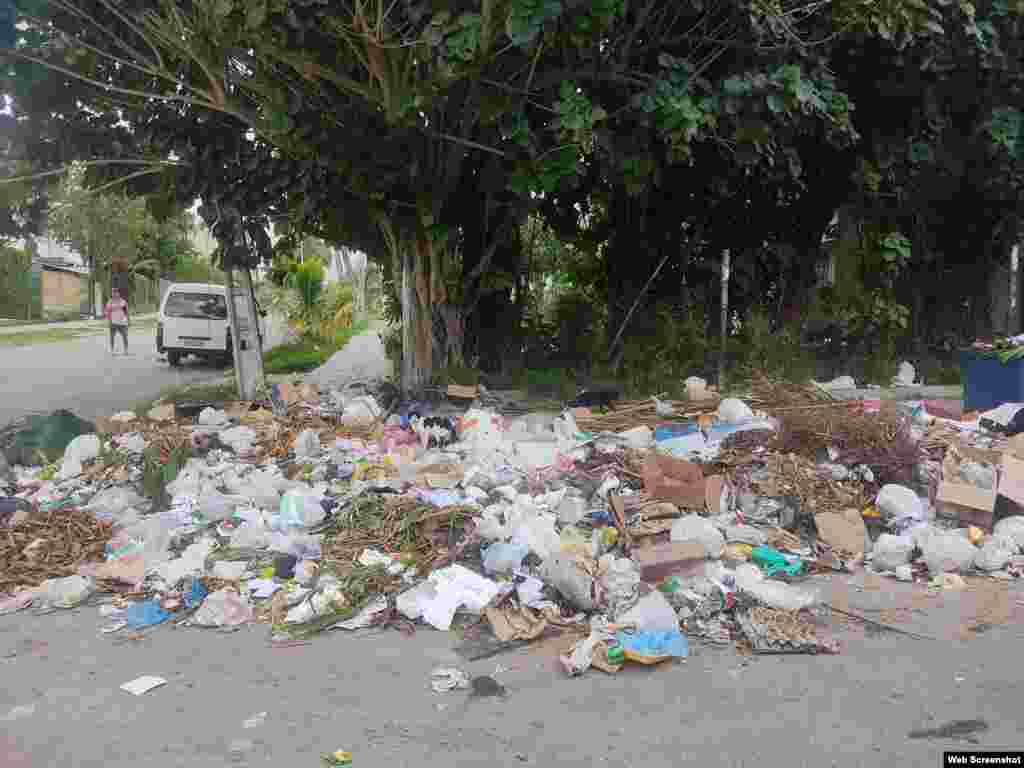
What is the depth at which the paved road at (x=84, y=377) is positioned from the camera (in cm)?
1191

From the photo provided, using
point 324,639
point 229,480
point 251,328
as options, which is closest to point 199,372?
point 251,328

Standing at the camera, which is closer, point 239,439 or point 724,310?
point 239,439

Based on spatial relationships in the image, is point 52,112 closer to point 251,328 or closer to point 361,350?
point 251,328

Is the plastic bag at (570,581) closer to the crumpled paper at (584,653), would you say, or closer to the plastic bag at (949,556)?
the crumpled paper at (584,653)

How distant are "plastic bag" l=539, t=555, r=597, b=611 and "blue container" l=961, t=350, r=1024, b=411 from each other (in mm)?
5476

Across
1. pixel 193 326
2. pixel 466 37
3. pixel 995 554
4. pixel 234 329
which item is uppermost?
pixel 466 37

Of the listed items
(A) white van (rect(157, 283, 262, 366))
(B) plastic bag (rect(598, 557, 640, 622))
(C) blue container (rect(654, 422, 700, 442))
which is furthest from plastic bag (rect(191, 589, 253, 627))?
(A) white van (rect(157, 283, 262, 366))

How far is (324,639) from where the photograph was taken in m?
4.24

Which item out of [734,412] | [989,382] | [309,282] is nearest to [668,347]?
[734,412]

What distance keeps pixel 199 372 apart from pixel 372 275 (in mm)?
16399

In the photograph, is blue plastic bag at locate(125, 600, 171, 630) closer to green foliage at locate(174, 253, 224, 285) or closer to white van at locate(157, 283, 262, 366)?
white van at locate(157, 283, 262, 366)

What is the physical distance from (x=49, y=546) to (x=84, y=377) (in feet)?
35.8

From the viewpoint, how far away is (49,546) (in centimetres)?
541

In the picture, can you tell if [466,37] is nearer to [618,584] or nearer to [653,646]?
[618,584]
